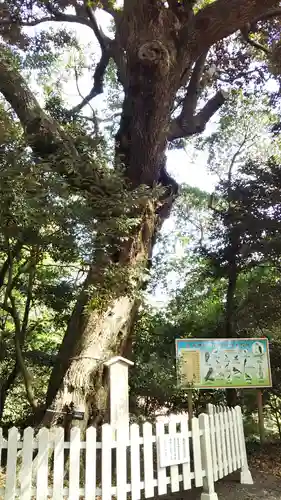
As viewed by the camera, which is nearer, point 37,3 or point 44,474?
point 44,474

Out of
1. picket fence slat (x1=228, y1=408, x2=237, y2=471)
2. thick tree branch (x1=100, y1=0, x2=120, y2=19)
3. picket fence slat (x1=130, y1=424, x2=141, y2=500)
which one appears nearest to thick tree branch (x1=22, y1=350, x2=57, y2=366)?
picket fence slat (x1=228, y1=408, x2=237, y2=471)

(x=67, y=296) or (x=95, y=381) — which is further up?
(x=67, y=296)

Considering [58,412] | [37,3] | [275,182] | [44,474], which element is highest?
[37,3]

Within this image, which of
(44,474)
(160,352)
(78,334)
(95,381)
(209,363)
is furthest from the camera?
(160,352)

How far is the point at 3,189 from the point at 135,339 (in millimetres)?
5550

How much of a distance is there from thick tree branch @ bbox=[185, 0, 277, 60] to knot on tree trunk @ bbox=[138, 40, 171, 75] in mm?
725

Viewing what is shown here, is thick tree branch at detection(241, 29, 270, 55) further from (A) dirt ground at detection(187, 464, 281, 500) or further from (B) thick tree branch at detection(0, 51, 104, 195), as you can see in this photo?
(A) dirt ground at detection(187, 464, 281, 500)

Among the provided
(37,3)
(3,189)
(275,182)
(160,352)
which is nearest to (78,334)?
(3,189)

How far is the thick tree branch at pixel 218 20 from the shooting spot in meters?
6.95

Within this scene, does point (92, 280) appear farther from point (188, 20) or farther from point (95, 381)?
point (188, 20)

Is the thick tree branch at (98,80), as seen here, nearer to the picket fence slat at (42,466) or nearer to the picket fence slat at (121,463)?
the picket fence slat at (121,463)

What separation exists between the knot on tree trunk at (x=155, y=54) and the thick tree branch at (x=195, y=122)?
1468 millimetres

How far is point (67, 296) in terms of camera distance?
839cm

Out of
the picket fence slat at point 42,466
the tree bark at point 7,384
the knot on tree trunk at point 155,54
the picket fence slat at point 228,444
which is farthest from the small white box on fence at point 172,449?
the knot on tree trunk at point 155,54
